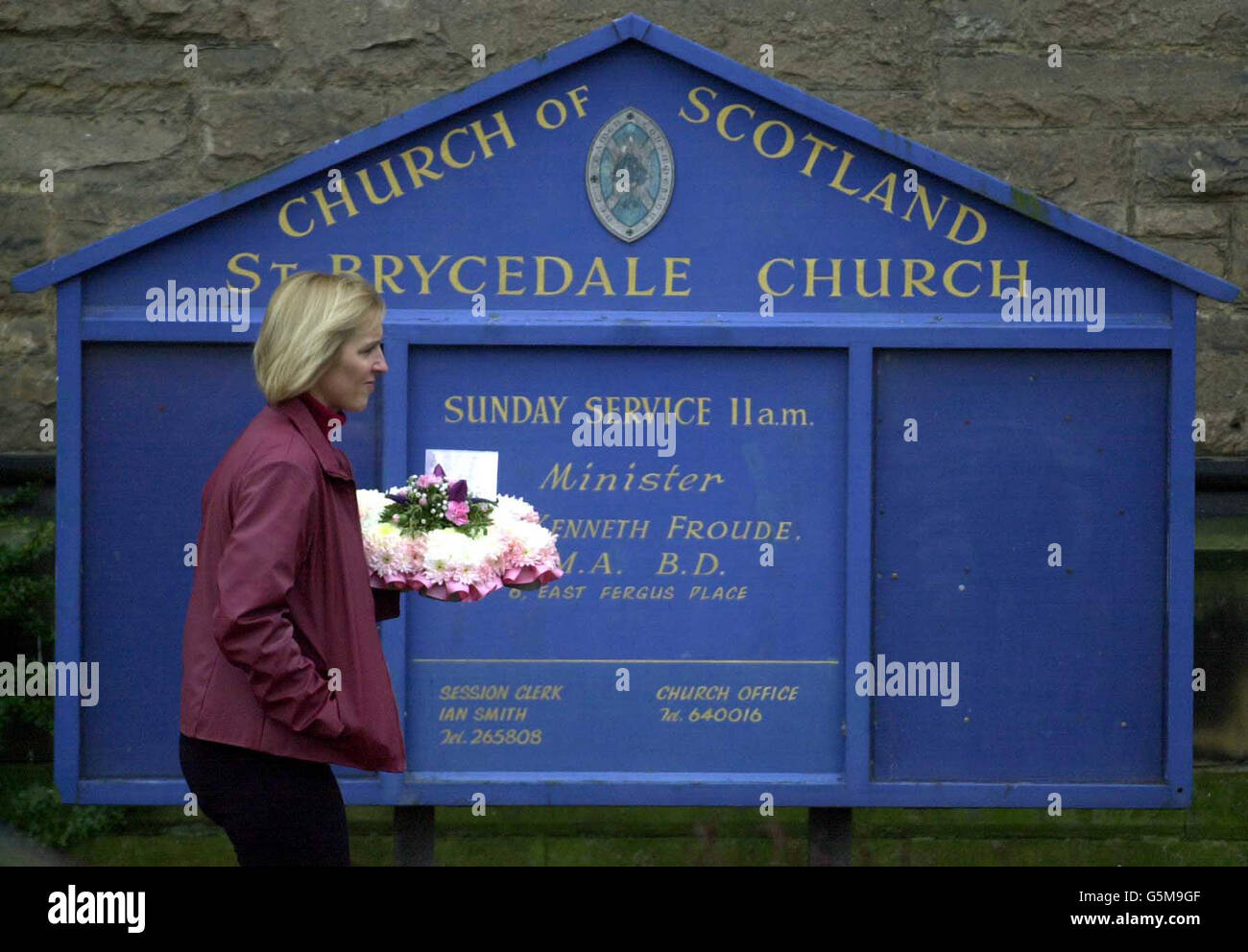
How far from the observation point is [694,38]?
5.48 metres

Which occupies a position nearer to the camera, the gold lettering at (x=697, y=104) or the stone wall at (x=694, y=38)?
the gold lettering at (x=697, y=104)

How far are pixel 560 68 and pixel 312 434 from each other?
4.80 feet

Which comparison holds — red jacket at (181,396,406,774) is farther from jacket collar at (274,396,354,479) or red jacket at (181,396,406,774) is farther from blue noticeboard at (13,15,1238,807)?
blue noticeboard at (13,15,1238,807)

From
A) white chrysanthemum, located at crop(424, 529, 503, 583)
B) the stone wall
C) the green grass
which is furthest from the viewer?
the stone wall

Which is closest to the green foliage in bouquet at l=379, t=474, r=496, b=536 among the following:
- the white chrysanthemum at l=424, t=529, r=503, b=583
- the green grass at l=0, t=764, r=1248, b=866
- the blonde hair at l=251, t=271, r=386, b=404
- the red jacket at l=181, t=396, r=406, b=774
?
the white chrysanthemum at l=424, t=529, r=503, b=583

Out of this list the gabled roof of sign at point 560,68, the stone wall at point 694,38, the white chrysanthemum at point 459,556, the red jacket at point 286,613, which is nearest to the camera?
the red jacket at point 286,613

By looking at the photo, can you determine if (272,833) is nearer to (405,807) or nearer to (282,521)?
(282,521)

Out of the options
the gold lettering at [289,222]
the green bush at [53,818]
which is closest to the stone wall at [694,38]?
the green bush at [53,818]

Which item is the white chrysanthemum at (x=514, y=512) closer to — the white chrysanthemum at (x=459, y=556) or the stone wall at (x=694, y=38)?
the white chrysanthemum at (x=459, y=556)

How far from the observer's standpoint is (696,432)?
399cm

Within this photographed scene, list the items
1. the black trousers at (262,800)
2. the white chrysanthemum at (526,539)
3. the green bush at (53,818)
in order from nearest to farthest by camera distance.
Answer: the black trousers at (262,800), the white chrysanthemum at (526,539), the green bush at (53,818)

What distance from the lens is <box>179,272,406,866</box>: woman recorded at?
8.54 feet

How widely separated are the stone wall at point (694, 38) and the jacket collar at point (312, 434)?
2.89 m

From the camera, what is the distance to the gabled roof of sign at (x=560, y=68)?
384 centimetres
